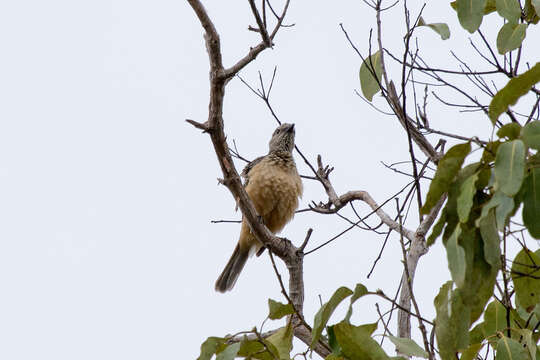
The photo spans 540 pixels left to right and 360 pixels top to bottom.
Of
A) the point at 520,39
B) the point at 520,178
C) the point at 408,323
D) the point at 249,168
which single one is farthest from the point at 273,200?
the point at 520,178

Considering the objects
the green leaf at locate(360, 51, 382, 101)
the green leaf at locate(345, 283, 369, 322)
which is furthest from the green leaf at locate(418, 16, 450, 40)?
the green leaf at locate(345, 283, 369, 322)

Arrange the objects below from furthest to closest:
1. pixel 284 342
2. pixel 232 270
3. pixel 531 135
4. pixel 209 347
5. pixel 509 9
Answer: pixel 232 270 → pixel 509 9 → pixel 284 342 → pixel 209 347 → pixel 531 135

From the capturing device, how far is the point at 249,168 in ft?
22.3

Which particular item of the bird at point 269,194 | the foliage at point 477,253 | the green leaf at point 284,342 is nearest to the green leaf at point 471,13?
the foliage at point 477,253

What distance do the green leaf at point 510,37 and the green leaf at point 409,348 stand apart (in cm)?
141

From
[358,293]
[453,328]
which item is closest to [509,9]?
[358,293]

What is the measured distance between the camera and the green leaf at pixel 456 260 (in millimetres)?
1636

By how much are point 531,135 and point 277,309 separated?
1.26m

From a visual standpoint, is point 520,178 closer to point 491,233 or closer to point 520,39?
point 491,233

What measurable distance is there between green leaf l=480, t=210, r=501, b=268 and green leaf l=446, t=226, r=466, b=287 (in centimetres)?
11

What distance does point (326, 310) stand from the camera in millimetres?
2430

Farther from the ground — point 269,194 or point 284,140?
point 284,140

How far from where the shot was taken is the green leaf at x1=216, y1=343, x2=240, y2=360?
2430 millimetres

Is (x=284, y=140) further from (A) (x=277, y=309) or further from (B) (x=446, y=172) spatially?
(B) (x=446, y=172)
